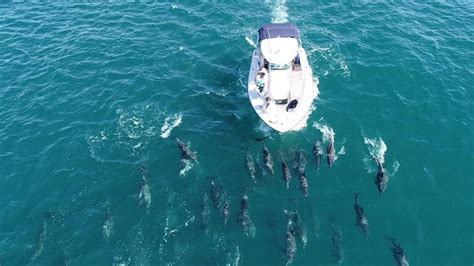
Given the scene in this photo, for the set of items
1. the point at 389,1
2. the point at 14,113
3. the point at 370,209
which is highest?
the point at 389,1

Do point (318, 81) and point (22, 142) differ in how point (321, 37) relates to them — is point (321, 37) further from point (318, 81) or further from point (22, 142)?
point (22, 142)

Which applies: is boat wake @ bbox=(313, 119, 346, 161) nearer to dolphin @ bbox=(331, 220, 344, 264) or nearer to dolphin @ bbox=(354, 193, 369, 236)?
dolphin @ bbox=(354, 193, 369, 236)

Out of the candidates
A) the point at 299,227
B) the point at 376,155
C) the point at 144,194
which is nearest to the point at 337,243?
the point at 299,227

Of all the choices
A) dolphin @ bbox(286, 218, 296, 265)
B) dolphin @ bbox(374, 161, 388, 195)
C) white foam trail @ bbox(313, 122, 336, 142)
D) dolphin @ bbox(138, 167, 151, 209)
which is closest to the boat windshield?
white foam trail @ bbox(313, 122, 336, 142)

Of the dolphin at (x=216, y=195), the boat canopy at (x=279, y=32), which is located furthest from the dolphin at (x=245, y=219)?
the boat canopy at (x=279, y=32)

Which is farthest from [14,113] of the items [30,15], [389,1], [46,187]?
[389,1]

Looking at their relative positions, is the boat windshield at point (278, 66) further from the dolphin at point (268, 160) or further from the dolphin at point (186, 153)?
the dolphin at point (186, 153)

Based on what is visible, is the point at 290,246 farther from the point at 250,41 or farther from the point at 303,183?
the point at 250,41
